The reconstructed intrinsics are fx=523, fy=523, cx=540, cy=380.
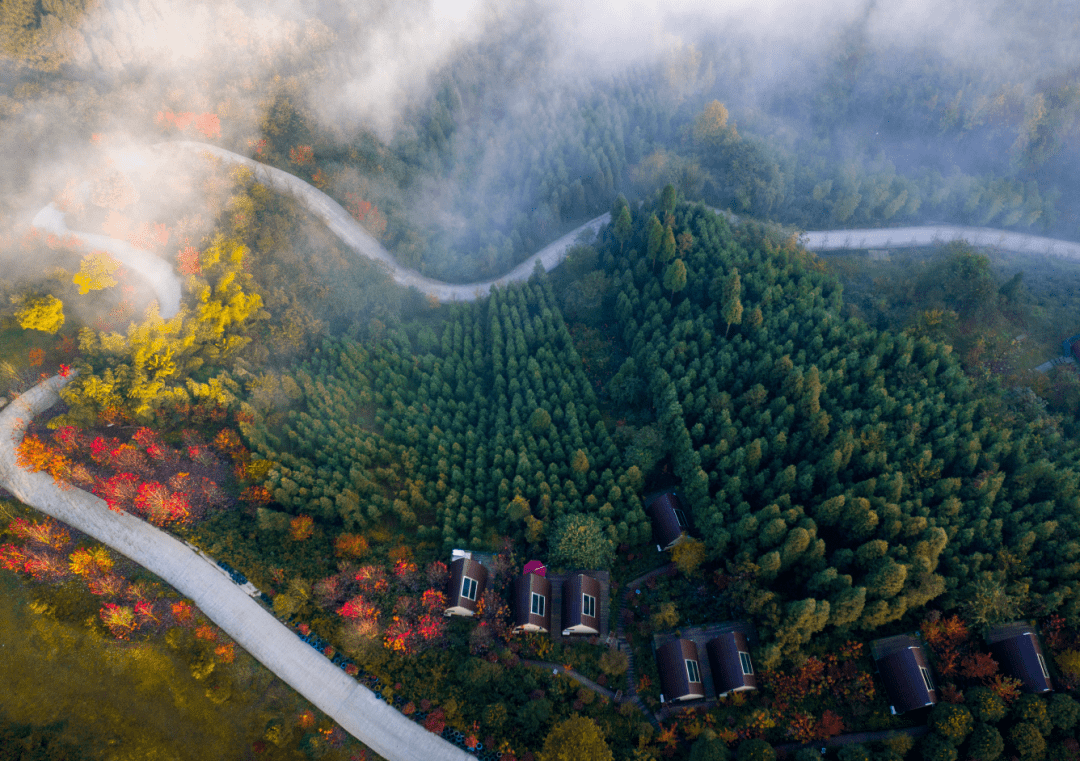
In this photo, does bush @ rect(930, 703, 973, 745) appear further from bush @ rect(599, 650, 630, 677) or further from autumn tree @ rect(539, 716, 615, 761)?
autumn tree @ rect(539, 716, 615, 761)

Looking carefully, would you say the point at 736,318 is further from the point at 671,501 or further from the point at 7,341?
the point at 7,341

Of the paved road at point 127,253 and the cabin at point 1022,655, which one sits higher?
the paved road at point 127,253

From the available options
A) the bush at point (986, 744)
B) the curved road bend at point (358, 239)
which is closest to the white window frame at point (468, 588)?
the bush at point (986, 744)

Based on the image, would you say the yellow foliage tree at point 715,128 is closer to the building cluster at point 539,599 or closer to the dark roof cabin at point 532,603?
the building cluster at point 539,599

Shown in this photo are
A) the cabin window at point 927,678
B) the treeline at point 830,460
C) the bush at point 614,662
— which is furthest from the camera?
the bush at point 614,662

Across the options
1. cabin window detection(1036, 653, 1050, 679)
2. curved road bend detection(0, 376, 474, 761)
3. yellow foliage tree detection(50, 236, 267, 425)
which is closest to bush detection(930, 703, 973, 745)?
cabin window detection(1036, 653, 1050, 679)

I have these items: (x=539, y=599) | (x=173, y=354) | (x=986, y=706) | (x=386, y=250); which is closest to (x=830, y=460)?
(x=986, y=706)

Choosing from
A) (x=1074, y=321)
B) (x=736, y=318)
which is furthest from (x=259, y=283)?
(x=1074, y=321)

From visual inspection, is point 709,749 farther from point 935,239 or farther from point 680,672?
point 935,239
